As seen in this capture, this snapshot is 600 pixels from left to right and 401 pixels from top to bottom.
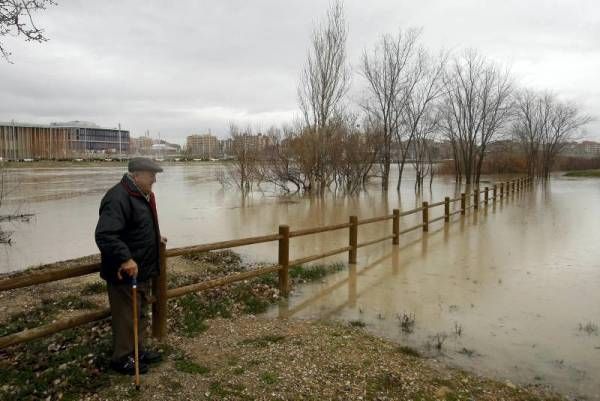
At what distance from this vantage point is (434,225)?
14875 millimetres

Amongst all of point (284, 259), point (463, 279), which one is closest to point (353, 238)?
point (463, 279)

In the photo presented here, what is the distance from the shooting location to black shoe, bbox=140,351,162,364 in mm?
4223

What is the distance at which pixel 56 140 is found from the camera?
111 metres

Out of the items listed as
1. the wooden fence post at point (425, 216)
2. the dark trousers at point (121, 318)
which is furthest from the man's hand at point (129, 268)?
the wooden fence post at point (425, 216)

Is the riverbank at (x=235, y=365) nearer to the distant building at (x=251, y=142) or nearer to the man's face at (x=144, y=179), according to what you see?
the man's face at (x=144, y=179)

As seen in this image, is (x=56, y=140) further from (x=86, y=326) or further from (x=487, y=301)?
(x=487, y=301)

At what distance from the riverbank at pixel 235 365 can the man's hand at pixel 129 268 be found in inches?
36.3

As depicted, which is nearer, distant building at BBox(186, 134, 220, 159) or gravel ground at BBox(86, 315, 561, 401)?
gravel ground at BBox(86, 315, 561, 401)

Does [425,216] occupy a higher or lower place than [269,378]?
higher

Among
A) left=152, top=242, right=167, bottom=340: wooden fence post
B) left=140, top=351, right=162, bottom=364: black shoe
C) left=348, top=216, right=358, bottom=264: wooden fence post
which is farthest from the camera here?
left=348, top=216, right=358, bottom=264: wooden fence post

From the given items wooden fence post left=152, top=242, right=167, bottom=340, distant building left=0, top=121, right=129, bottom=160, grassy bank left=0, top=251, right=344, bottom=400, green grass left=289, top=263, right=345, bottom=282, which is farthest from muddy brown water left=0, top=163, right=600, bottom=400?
distant building left=0, top=121, right=129, bottom=160

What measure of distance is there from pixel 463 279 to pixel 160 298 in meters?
5.58

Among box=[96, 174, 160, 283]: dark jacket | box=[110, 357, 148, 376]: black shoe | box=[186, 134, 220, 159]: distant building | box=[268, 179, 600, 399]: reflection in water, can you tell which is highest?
box=[186, 134, 220, 159]: distant building

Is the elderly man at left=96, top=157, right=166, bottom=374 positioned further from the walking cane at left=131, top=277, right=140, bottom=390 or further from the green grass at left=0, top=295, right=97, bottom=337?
the green grass at left=0, top=295, right=97, bottom=337
